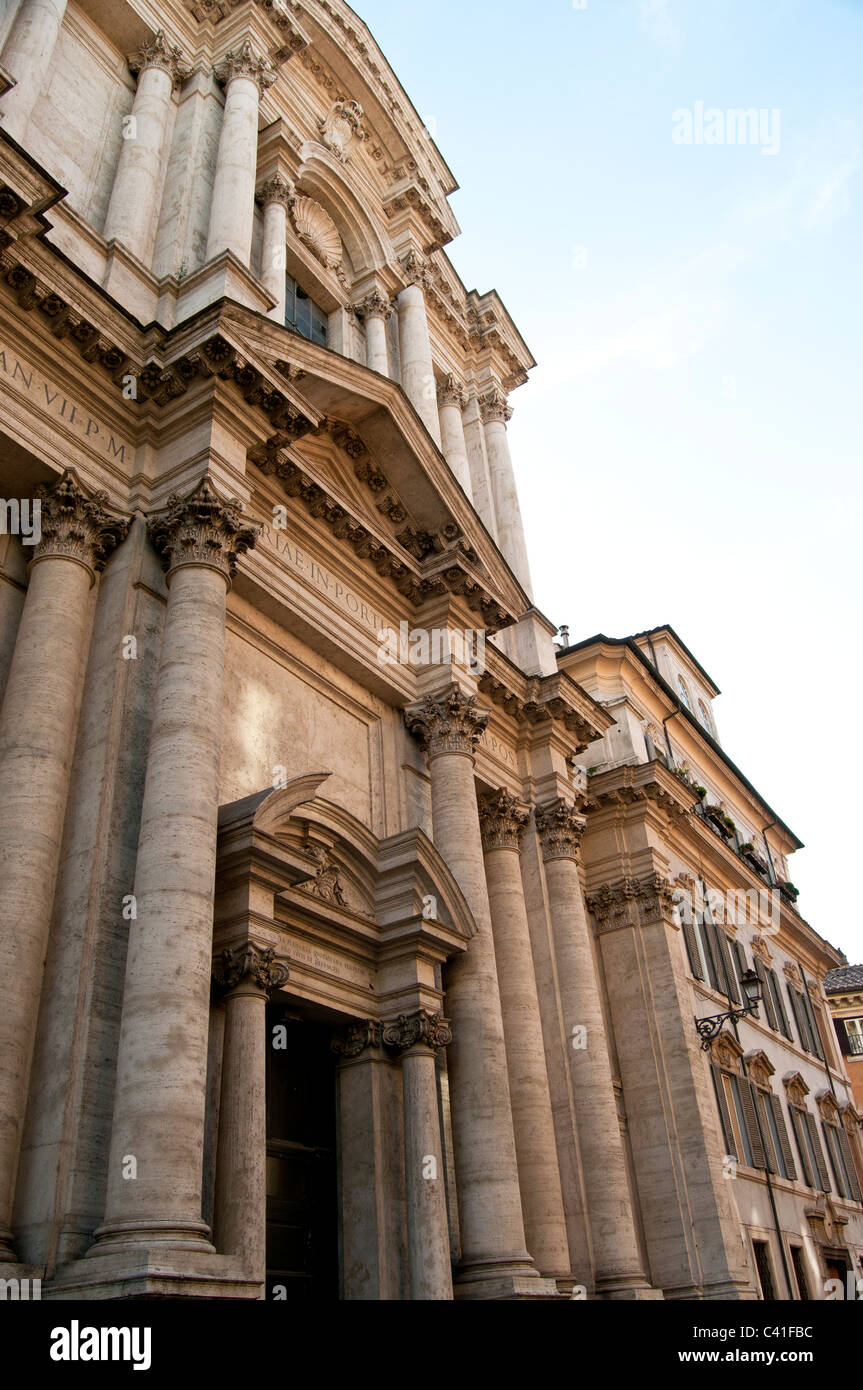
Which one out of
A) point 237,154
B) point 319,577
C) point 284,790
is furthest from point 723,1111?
point 237,154

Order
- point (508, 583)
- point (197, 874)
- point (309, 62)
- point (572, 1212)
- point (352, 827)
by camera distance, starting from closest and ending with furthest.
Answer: point (197, 874), point (352, 827), point (572, 1212), point (508, 583), point (309, 62)

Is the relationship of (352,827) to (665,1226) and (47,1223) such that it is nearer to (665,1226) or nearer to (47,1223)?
(47,1223)

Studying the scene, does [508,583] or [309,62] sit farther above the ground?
[309,62]

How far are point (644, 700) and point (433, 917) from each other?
595 inches

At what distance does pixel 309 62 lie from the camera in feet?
69.5

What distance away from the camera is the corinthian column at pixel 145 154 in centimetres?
1444

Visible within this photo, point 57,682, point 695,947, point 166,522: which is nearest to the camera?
point 57,682

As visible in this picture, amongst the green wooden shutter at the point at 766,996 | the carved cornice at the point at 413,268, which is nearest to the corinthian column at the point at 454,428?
the carved cornice at the point at 413,268

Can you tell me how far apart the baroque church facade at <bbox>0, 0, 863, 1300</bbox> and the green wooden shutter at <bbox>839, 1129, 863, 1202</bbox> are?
27.9 ft

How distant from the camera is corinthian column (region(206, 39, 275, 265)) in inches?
598

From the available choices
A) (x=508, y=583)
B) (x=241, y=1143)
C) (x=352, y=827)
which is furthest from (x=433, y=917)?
(x=508, y=583)

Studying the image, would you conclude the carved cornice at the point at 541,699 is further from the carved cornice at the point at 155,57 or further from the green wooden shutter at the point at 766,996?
the green wooden shutter at the point at 766,996

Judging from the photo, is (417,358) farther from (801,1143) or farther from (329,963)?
(801,1143)

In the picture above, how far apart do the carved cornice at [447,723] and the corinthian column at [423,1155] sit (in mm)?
4000
